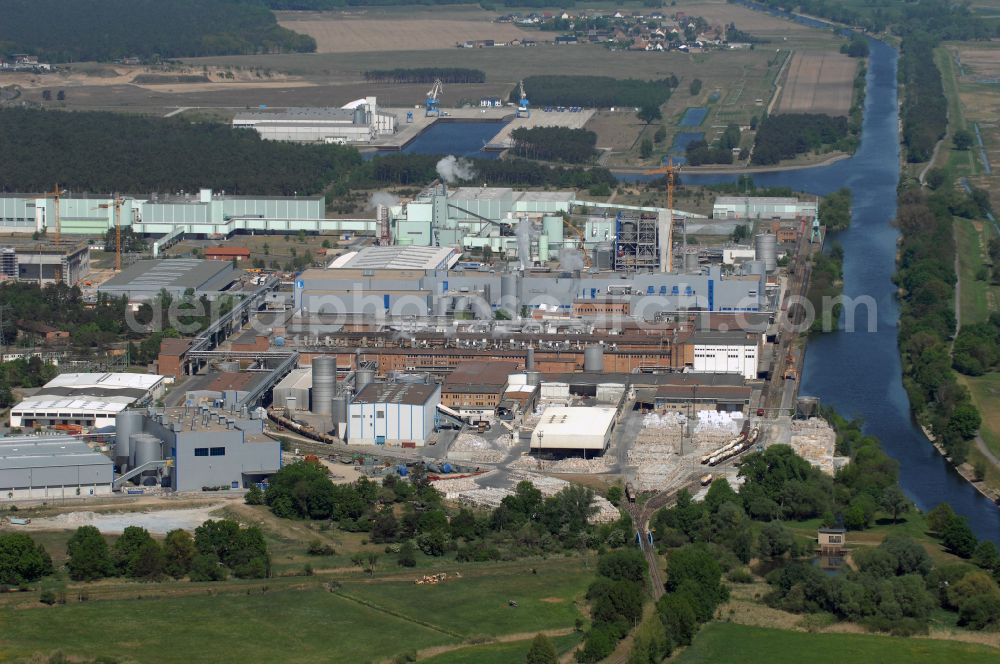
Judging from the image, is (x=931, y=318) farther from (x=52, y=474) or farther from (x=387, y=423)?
(x=52, y=474)

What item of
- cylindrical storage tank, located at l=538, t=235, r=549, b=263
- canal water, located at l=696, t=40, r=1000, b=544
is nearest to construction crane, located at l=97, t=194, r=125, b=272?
cylindrical storage tank, located at l=538, t=235, r=549, b=263

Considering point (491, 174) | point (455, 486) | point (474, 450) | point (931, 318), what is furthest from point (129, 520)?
point (491, 174)

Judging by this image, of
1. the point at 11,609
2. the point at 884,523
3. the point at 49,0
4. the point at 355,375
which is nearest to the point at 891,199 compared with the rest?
the point at 355,375

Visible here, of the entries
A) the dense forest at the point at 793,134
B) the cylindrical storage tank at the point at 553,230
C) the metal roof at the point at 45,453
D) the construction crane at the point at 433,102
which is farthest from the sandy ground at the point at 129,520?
the construction crane at the point at 433,102

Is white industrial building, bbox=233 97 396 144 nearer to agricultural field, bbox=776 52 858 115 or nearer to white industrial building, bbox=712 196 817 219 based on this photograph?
agricultural field, bbox=776 52 858 115

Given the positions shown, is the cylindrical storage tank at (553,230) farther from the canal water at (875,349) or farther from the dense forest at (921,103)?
the dense forest at (921,103)

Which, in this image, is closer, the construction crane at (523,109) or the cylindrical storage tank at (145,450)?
the cylindrical storage tank at (145,450)

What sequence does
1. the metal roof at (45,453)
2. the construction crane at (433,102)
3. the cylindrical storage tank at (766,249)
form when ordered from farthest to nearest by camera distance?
the construction crane at (433,102) → the cylindrical storage tank at (766,249) → the metal roof at (45,453)
